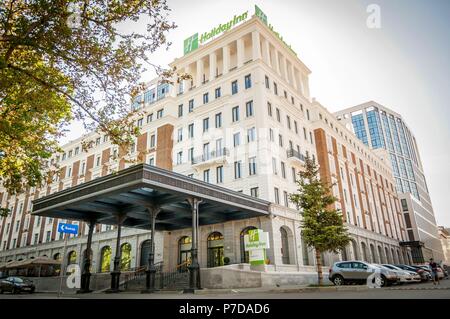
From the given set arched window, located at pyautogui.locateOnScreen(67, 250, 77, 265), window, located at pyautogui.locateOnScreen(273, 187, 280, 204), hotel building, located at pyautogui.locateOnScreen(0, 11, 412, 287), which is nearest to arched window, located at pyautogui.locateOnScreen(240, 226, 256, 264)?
hotel building, located at pyautogui.locateOnScreen(0, 11, 412, 287)

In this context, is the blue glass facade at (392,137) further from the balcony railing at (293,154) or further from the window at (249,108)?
the window at (249,108)

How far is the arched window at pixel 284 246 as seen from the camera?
1076 inches

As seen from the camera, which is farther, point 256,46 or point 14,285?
point 256,46

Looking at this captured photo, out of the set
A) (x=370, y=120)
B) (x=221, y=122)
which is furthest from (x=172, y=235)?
(x=370, y=120)

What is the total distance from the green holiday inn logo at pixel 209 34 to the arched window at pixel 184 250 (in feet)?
74.9

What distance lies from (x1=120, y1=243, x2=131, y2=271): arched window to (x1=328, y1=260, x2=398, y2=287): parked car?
23154 mm

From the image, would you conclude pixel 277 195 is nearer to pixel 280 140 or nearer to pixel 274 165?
pixel 274 165

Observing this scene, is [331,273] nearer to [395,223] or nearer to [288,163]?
[288,163]

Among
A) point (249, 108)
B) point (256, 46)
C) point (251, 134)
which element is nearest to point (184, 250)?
point (251, 134)

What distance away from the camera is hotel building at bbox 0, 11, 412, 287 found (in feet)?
92.0

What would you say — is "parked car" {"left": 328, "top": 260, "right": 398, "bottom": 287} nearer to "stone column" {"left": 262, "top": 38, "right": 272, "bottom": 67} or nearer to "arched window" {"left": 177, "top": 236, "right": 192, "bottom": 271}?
"arched window" {"left": 177, "top": 236, "right": 192, "bottom": 271}

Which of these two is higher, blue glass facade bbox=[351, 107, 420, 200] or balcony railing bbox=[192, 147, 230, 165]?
blue glass facade bbox=[351, 107, 420, 200]

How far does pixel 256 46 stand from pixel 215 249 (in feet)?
68.1

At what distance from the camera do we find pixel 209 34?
38.6m
